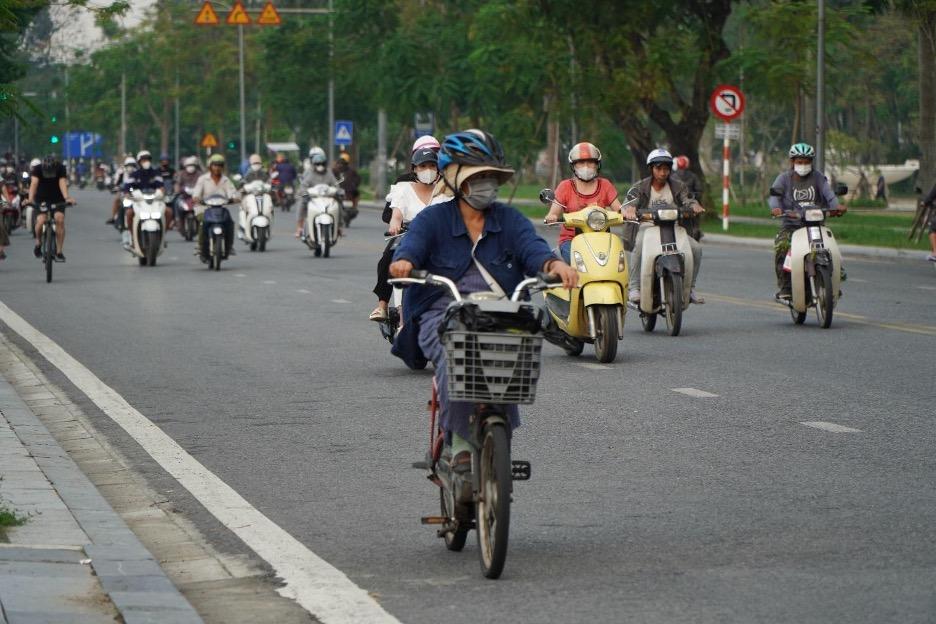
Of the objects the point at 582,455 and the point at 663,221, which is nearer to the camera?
the point at 582,455

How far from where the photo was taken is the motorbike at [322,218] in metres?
32.2

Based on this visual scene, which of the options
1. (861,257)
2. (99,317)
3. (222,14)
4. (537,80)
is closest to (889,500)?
(99,317)

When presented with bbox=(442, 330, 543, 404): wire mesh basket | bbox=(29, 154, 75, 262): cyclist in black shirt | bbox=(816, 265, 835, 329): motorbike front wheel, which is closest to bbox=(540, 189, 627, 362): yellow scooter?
bbox=(816, 265, 835, 329): motorbike front wheel

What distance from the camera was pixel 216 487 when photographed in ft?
30.2

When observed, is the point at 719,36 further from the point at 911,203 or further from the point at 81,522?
the point at 81,522

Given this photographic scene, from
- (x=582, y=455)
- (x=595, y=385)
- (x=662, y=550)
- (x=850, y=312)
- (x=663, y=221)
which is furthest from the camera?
(x=850, y=312)

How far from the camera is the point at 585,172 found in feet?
52.4

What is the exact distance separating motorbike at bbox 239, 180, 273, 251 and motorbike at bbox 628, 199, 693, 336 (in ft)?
57.7

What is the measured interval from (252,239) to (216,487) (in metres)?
25.5

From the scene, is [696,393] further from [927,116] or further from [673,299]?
[927,116]

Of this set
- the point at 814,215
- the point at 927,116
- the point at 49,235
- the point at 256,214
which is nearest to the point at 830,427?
the point at 814,215

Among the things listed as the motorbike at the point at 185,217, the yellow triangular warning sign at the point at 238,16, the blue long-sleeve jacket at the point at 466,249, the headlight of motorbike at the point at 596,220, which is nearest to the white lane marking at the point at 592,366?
the headlight of motorbike at the point at 596,220

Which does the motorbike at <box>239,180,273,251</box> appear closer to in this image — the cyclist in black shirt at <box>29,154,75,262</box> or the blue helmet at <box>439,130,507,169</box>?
the cyclist in black shirt at <box>29,154,75,262</box>

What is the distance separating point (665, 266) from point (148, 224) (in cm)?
1427
